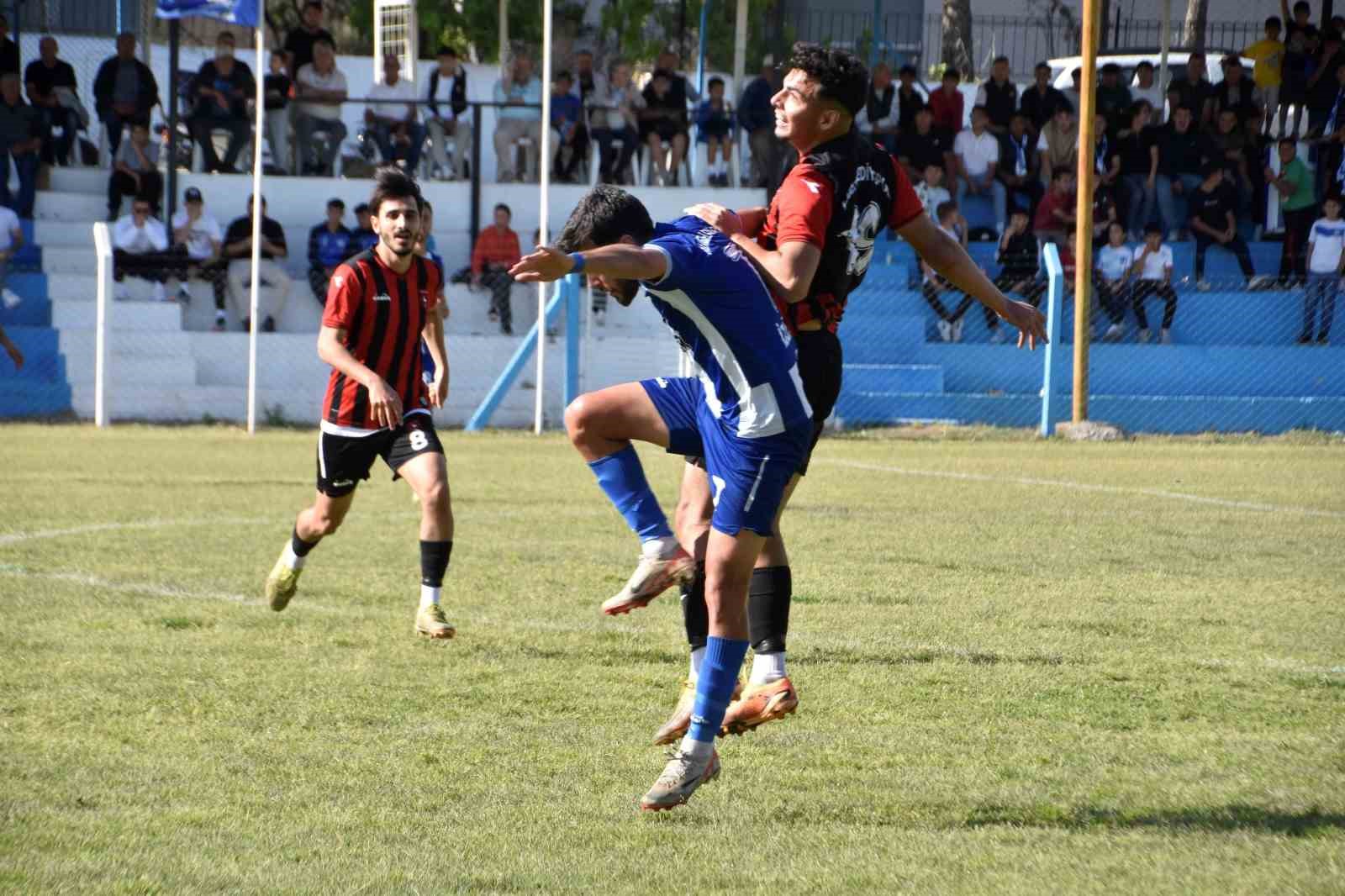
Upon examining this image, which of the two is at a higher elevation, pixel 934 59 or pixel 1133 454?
pixel 934 59

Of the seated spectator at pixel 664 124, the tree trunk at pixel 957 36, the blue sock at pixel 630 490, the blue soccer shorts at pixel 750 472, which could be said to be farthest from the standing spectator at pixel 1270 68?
the blue soccer shorts at pixel 750 472

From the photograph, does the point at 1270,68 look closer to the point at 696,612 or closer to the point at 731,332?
the point at 696,612

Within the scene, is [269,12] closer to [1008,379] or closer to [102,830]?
[1008,379]

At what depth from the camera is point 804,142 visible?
525 centimetres

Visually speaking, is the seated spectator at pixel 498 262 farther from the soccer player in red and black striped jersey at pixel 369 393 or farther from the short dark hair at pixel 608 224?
the short dark hair at pixel 608 224

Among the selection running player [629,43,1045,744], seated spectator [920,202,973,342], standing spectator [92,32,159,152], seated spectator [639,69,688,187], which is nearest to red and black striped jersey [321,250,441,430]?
running player [629,43,1045,744]

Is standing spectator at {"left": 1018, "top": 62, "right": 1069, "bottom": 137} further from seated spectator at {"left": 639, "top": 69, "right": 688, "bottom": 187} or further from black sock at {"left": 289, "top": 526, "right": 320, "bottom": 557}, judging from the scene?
black sock at {"left": 289, "top": 526, "right": 320, "bottom": 557}

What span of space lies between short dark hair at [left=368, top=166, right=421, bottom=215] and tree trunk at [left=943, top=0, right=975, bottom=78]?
20.9 metres

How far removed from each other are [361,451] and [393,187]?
1144mm

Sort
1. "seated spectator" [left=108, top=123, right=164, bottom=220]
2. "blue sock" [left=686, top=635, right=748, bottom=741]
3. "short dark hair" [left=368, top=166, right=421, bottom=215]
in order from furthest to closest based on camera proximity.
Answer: "seated spectator" [left=108, top=123, right=164, bottom=220]
"short dark hair" [left=368, top=166, right=421, bottom=215]
"blue sock" [left=686, top=635, right=748, bottom=741]

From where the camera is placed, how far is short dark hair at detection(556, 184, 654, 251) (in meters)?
4.34

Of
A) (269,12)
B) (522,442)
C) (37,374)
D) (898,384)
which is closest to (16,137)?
(37,374)

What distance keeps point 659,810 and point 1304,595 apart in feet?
15.6

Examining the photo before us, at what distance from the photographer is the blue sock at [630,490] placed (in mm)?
5480
